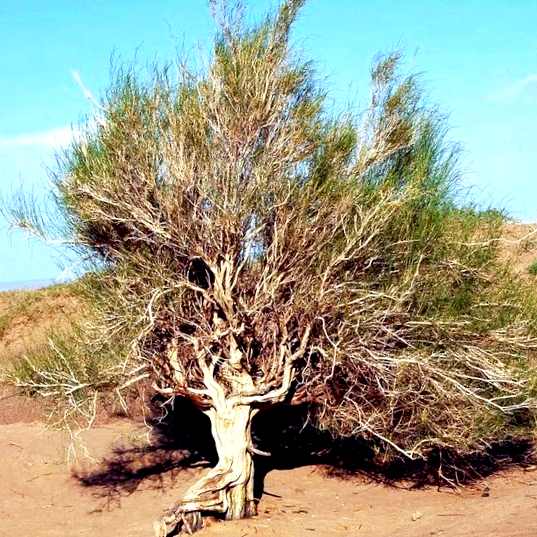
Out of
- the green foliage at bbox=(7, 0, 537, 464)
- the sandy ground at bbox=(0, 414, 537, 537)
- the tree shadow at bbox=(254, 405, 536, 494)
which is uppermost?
the green foliage at bbox=(7, 0, 537, 464)

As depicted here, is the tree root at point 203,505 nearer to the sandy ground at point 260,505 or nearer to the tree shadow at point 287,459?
the sandy ground at point 260,505

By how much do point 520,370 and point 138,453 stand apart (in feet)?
22.7

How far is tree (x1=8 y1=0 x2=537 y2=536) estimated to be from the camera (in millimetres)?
9805

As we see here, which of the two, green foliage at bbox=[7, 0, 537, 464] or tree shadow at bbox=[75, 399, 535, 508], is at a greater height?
green foliage at bbox=[7, 0, 537, 464]

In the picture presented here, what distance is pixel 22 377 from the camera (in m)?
11.5

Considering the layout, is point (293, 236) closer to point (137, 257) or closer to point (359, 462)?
point (137, 257)

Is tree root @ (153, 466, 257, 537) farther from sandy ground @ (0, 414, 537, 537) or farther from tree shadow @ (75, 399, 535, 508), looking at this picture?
tree shadow @ (75, 399, 535, 508)

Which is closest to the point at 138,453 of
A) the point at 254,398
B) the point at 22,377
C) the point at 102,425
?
the point at 102,425

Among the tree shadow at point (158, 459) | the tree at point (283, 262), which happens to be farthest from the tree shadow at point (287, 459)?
the tree at point (283, 262)

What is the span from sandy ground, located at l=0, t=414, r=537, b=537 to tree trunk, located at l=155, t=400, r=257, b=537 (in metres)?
0.23

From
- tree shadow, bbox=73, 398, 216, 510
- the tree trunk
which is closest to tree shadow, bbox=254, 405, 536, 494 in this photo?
tree shadow, bbox=73, 398, 216, 510

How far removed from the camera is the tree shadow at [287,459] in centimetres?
1201

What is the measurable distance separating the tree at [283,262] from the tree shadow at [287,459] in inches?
44.1

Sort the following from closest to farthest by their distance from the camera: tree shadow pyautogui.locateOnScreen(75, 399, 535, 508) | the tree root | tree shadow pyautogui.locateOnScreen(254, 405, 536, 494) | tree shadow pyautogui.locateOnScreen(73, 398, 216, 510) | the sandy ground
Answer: the tree root < the sandy ground < tree shadow pyautogui.locateOnScreen(254, 405, 536, 494) < tree shadow pyautogui.locateOnScreen(75, 399, 535, 508) < tree shadow pyautogui.locateOnScreen(73, 398, 216, 510)
